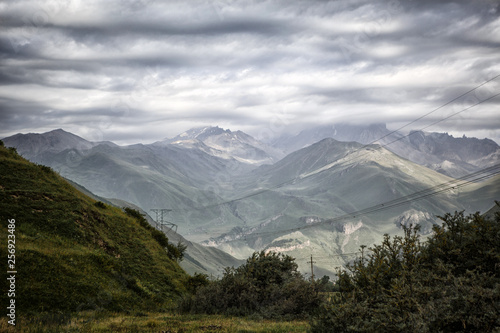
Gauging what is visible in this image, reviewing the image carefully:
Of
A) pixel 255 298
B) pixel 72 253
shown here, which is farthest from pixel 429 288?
pixel 72 253

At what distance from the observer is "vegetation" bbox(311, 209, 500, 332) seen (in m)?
15.0

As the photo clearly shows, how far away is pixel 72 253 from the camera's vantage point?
1280 inches

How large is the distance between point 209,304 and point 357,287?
14.7 m

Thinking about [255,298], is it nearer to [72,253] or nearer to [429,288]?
[72,253]

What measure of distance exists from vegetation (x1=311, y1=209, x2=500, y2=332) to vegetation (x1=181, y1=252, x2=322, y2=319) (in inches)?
347

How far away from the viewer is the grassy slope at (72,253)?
2741cm

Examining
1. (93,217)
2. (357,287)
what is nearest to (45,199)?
(93,217)

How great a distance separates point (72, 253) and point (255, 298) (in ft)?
51.9

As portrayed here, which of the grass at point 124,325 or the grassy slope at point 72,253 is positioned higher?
the grassy slope at point 72,253

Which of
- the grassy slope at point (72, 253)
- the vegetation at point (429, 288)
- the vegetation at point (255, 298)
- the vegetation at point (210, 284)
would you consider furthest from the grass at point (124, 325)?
the vegetation at point (255, 298)

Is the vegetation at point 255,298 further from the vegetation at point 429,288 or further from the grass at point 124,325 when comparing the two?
the vegetation at point 429,288

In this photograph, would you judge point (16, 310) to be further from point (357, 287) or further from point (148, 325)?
point (357, 287)

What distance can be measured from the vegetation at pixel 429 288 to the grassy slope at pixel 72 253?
18.1m

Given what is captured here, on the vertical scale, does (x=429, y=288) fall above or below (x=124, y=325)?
above
